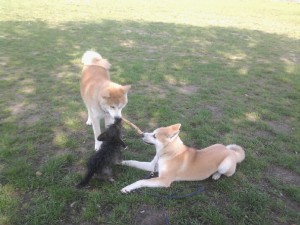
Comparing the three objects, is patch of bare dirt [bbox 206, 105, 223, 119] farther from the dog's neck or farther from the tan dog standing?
the tan dog standing

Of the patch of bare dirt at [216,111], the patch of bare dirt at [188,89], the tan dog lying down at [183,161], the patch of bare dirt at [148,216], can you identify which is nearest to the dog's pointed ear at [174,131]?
the tan dog lying down at [183,161]

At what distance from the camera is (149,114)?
5508 mm

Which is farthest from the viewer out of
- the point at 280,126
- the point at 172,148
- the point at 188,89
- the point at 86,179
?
the point at 188,89

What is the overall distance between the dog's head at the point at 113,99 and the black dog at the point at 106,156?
25 centimetres

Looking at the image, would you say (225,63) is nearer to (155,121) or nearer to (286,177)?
(155,121)

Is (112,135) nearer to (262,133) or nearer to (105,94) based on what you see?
(105,94)

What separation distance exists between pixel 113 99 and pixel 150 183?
4.13 feet

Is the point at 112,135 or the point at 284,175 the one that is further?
the point at 284,175

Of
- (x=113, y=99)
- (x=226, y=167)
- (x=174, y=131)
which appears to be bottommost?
(x=226, y=167)

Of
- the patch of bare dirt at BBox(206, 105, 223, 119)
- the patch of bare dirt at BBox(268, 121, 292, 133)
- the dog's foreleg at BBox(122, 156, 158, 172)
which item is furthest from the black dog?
the patch of bare dirt at BBox(268, 121, 292, 133)

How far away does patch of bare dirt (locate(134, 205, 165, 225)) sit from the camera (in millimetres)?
3209

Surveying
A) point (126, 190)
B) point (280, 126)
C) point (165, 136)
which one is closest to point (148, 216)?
point (126, 190)

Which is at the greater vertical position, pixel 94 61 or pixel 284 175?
pixel 94 61

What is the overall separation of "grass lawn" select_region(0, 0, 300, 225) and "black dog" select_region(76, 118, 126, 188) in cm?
18
